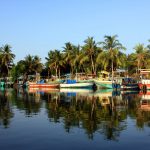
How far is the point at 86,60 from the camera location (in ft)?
298

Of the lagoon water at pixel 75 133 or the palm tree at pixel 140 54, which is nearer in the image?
the lagoon water at pixel 75 133

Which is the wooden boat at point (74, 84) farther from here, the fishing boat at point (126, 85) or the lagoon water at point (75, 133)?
the lagoon water at point (75, 133)

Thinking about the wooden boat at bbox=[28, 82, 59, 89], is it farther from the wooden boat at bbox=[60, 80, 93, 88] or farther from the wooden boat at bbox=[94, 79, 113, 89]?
the wooden boat at bbox=[94, 79, 113, 89]

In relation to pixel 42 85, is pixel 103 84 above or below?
above

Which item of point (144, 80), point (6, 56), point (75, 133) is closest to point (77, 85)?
point (144, 80)

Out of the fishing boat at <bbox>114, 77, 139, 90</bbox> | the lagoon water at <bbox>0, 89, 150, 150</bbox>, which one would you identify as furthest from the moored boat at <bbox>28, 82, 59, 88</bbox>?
the lagoon water at <bbox>0, 89, 150, 150</bbox>

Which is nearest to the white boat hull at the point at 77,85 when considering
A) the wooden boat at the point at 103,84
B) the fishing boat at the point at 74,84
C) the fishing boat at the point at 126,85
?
the fishing boat at the point at 74,84

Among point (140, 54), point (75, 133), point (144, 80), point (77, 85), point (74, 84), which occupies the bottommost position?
point (75, 133)

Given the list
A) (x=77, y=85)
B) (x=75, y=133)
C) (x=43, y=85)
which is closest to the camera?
(x=75, y=133)

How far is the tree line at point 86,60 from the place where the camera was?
8194 cm

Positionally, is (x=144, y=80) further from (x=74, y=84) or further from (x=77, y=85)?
(x=74, y=84)

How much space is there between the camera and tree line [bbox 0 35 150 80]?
269ft

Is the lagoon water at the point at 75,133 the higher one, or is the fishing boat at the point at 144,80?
the fishing boat at the point at 144,80

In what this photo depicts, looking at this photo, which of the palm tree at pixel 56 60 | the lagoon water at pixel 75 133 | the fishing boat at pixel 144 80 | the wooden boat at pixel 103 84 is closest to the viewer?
the lagoon water at pixel 75 133
